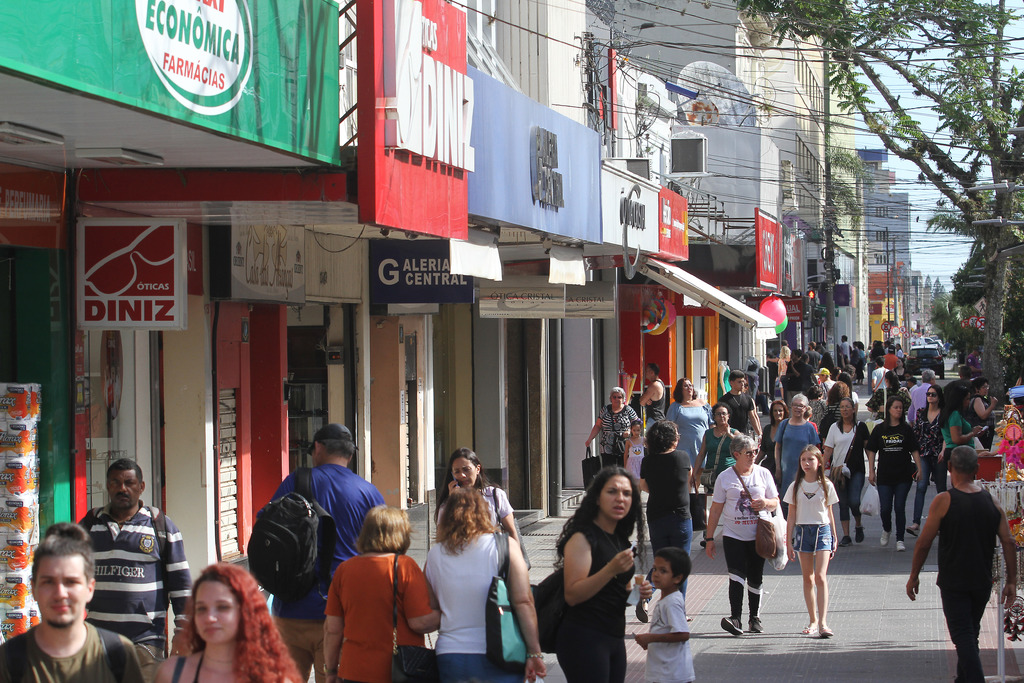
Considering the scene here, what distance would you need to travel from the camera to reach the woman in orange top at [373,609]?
549 centimetres

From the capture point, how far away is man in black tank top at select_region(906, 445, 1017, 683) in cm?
749

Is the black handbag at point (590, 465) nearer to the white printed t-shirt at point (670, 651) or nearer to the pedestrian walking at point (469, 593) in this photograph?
the white printed t-shirt at point (670, 651)

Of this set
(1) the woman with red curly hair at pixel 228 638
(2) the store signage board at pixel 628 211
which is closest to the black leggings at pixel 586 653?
(1) the woman with red curly hair at pixel 228 638

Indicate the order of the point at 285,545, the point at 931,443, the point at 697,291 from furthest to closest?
the point at 697,291 → the point at 931,443 → the point at 285,545

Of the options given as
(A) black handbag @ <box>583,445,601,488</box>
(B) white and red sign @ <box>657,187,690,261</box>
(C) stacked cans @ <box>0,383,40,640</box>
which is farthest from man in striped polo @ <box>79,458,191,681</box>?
(B) white and red sign @ <box>657,187,690,261</box>

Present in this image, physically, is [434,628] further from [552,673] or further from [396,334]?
[396,334]

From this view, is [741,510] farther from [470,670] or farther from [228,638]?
[228,638]

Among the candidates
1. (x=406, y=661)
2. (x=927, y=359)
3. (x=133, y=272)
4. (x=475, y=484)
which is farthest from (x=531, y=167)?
(x=927, y=359)

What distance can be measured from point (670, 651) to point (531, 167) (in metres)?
6.74

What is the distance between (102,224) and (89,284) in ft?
1.24

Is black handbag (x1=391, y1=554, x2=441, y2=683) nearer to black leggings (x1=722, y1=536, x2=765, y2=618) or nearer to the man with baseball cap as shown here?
the man with baseball cap

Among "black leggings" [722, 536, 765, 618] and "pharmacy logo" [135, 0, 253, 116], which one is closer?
"pharmacy logo" [135, 0, 253, 116]

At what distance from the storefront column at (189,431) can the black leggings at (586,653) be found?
469 cm

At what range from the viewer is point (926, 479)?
45.4 ft
